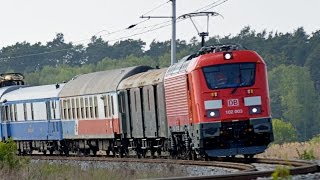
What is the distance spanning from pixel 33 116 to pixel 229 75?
61.4ft

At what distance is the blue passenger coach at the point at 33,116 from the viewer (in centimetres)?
4269

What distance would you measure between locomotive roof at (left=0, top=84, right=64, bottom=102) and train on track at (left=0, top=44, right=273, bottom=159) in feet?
0.17

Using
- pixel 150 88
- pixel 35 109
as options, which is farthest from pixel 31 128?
pixel 150 88

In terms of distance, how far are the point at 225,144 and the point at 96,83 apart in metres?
12.1

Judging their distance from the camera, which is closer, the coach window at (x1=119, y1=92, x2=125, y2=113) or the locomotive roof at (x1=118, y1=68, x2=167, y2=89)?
the locomotive roof at (x1=118, y1=68, x2=167, y2=89)

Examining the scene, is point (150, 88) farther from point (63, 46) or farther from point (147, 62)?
point (63, 46)

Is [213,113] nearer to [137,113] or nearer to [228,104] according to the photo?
[228,104]

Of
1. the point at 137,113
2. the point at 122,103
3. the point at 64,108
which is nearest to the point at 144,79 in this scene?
the point at 137,113

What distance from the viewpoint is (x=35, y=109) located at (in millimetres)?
44219

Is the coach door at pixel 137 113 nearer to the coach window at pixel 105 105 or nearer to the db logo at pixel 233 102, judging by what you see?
the coach window at pixel 105 105

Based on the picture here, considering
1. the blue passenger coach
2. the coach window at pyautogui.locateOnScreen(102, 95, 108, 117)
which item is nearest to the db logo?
the coach window at pyautogui.locateOnScreen(102, 95, 108, 117)

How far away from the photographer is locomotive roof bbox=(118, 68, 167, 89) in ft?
103

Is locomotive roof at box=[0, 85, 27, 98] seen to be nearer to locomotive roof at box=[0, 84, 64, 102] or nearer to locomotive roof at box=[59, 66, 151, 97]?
locomotive roof at box=[0, 84, 64, 102]

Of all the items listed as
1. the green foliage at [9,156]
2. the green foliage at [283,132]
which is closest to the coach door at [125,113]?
the green foliage at [9,156]
